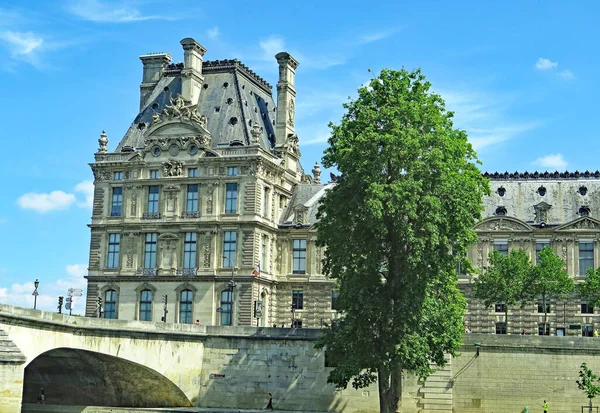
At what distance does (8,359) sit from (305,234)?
39010mm

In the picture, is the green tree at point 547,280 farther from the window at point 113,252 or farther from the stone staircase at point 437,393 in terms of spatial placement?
the window at point 113,252

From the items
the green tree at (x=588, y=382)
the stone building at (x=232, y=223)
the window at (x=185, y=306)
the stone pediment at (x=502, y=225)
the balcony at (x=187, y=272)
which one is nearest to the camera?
the green tree at (x=588, y=382)

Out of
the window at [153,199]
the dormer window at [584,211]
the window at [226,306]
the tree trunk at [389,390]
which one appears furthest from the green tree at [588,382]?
the window at [153,199]

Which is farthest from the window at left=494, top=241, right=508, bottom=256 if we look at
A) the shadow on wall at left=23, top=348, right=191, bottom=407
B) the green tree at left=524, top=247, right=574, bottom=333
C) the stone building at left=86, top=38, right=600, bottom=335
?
the shadow on wall at left=23, top=348, right=191, bottom=407

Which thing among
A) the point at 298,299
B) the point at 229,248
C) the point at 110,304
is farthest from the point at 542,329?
the point at 110,304

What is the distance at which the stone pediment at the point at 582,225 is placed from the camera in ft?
255

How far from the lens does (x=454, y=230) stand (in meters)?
55.1

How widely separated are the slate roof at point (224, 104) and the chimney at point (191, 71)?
3.17 ft

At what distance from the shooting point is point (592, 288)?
70062 millimetres

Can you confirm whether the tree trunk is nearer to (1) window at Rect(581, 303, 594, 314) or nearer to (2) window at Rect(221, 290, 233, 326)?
(2) window at Rect(221, 290, 233, 326)

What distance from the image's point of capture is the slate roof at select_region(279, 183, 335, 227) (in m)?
83.9

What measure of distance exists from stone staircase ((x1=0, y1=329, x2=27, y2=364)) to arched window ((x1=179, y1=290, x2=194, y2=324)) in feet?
103

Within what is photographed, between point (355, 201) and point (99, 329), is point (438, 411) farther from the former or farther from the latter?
point (99, 329)

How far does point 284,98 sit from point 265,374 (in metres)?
28.7
